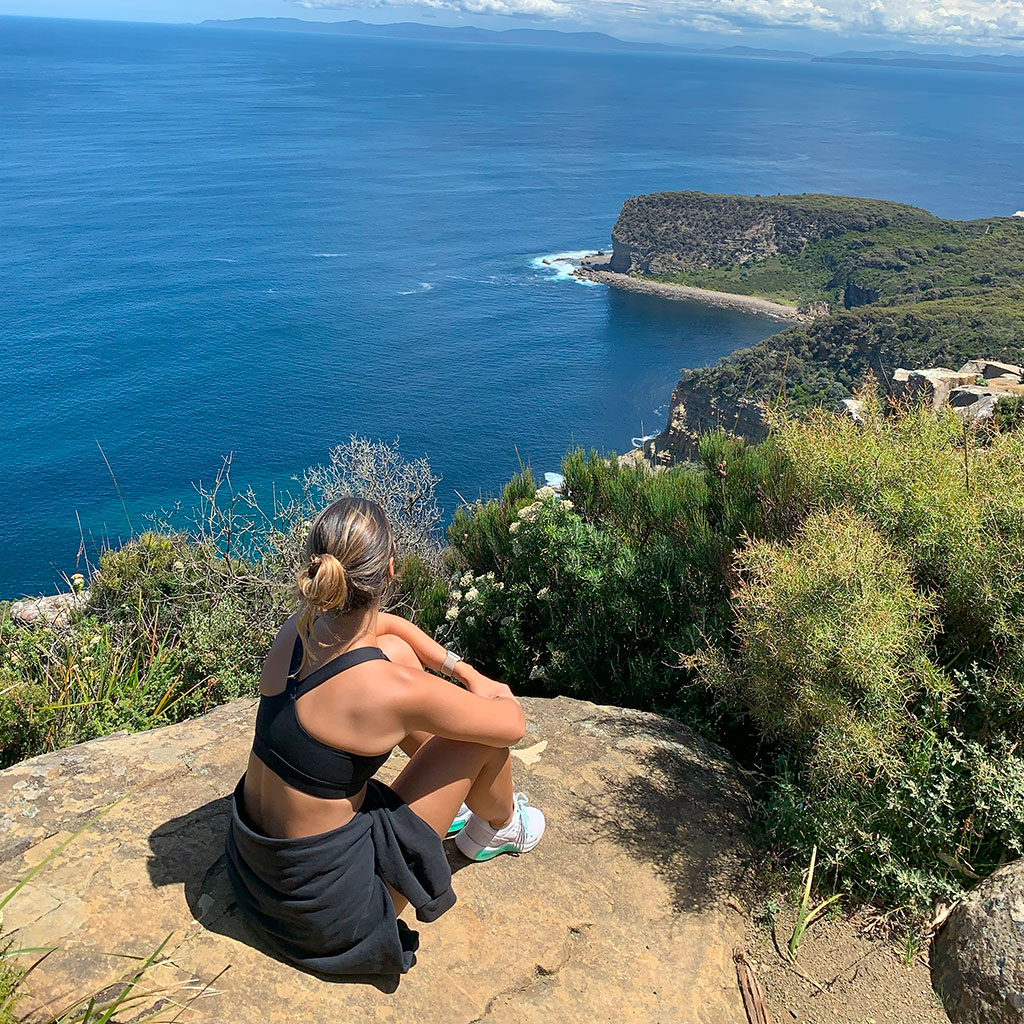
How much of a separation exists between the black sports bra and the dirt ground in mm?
1725

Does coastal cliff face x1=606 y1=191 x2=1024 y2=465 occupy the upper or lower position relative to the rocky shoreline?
upper

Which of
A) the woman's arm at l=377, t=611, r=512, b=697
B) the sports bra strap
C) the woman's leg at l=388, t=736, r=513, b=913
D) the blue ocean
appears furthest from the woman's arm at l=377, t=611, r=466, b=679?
the blue ocean

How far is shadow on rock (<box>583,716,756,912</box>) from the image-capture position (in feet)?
11.4

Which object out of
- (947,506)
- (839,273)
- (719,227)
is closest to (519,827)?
(947,506)

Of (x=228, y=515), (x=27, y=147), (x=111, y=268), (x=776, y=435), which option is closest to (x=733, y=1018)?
(x=776, y=435)

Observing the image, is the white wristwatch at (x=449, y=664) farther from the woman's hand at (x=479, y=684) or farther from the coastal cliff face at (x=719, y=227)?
the coastal cliff face at (x=719, y=227)

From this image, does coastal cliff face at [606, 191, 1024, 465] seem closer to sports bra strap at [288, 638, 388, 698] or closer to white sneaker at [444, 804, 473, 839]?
white sneaker at [444, 804, 473, 839]

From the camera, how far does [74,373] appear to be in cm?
4778

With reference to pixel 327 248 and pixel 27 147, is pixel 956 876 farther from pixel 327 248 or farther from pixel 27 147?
pixel 27 147

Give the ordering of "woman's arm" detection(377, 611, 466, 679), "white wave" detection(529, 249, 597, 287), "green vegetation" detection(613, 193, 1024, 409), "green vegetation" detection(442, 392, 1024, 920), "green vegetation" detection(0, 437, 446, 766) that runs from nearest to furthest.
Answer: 1. "woman's arm" detection(377, 611, 466, 679)
2. "green vegetation" detection(442, 392, 1024, 920)
3. "green vegetation" detection(0, 437, 446, 766)
4. "green vegetation" detection(613, 193, 1024, 409)
5. "white wave" detection(529, 249, 597, 287)

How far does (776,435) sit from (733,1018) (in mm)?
3006

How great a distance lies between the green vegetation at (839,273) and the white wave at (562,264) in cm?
429

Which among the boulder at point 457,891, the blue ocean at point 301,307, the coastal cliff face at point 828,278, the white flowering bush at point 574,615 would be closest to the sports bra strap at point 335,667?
the boulder at point 457,891

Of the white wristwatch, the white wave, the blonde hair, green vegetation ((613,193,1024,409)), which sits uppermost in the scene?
the blonde hair
